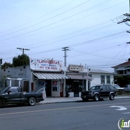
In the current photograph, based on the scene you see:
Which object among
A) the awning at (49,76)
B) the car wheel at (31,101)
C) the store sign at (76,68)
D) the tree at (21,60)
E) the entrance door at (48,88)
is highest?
the tree at (21,60)

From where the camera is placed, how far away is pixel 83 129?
29.8 ft

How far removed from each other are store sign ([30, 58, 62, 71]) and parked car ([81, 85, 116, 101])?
23.1ft

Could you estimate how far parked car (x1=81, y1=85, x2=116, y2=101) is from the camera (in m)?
26.5

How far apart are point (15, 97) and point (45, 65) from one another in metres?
11.9

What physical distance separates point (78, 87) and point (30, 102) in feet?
48.7

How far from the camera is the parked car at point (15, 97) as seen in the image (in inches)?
787

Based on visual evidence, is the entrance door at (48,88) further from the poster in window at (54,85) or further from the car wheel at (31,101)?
the car wheel at (31,101)

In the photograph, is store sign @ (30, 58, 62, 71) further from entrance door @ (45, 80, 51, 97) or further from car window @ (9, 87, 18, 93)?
car window @ (9, 87, 18, 93)

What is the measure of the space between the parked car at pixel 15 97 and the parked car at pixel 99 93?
6691mm

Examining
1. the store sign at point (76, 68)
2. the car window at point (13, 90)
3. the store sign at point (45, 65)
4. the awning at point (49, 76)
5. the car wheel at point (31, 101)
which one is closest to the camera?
the car window at point (13, 90)

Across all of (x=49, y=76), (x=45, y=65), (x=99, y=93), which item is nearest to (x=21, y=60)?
(x=45, y=65)

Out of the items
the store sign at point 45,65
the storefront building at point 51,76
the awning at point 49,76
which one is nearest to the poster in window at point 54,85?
the storefront building at point 51,76

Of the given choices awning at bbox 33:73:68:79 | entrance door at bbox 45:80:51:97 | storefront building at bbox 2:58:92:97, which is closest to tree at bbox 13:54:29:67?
storefront building at bbox 2:58:92:97

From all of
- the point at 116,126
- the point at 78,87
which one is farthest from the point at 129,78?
the point at 116,126
